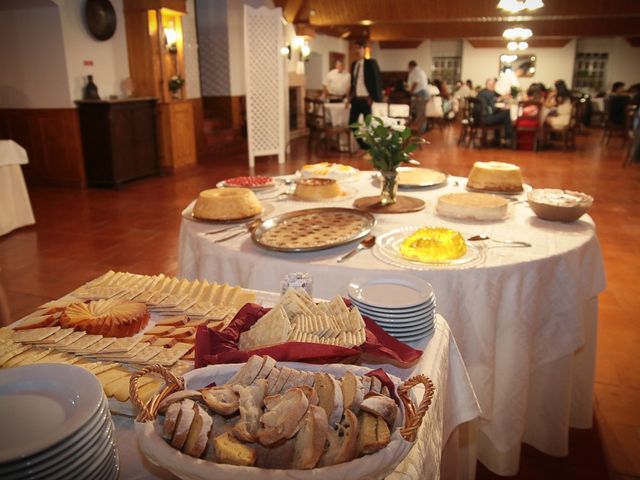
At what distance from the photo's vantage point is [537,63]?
1841 cm

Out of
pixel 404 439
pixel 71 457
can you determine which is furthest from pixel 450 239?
pixel 71 457

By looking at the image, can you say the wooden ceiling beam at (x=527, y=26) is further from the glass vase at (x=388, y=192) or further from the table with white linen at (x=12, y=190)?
the glass vase at (x=388, y=192)

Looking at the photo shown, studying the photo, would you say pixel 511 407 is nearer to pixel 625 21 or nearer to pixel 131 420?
pixel 131 420

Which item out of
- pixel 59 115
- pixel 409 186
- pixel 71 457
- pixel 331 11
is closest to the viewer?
pixel 71 457

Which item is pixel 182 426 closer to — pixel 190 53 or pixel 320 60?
pixel 190 53

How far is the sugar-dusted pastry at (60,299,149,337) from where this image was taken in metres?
1.08

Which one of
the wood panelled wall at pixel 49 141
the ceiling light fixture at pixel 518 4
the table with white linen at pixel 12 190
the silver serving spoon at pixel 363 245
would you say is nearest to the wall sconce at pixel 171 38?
the wood panelled wall at pixel 49 141

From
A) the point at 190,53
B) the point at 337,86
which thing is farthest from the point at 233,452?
the point at 337,86

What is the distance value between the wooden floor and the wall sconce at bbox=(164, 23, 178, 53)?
171 centimetres

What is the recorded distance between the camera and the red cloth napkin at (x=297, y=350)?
90cm

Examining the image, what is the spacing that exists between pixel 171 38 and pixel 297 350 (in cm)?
742

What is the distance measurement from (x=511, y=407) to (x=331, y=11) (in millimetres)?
10836

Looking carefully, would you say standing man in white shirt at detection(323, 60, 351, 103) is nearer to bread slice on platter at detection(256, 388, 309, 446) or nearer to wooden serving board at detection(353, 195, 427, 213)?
wooden serving board at detection(353, 195, 427, 213)

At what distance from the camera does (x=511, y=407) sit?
1.73 metres
